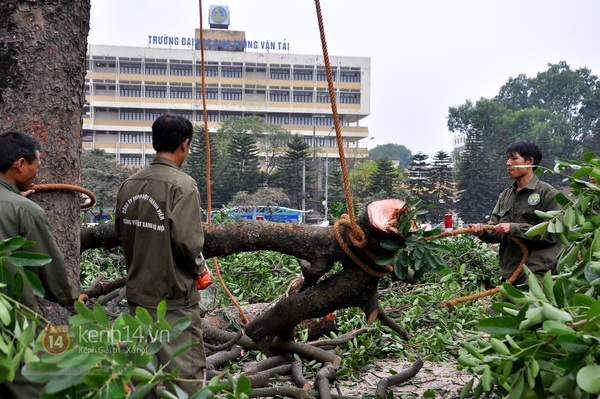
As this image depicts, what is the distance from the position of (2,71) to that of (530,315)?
2645mm

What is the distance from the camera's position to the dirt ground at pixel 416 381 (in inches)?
150

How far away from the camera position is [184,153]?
302 centimetres

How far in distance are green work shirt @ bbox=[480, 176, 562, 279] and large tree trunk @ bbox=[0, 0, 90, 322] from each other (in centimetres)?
264

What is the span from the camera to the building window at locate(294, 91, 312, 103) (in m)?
56.3

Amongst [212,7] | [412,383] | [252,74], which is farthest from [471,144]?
[212,7]

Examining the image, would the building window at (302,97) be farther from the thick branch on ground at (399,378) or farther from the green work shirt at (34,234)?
the green work shirt at (34,234)

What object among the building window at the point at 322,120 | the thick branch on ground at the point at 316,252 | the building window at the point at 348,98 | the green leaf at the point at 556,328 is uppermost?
the building window at the point at 348,98

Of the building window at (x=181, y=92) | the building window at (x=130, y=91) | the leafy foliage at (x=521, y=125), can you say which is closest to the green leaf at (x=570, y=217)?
the leafy foliage at (x=521, y=125)

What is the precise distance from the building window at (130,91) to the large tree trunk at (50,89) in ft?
179

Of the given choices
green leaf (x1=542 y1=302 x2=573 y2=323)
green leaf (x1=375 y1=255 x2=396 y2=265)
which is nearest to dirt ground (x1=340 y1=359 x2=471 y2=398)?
green leaf (x1=375 y1=255 x2=396 y2=265)

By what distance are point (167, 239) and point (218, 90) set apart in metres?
54.9

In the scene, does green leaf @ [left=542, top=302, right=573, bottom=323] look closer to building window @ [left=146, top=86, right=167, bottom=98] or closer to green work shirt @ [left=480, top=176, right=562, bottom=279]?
green work shirt @ [left=480, top=176, right=562, bottom=279]

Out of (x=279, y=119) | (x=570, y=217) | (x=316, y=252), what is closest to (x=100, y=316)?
(x=570, y=217)

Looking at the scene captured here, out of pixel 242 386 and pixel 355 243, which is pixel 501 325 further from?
pixel 355 243
